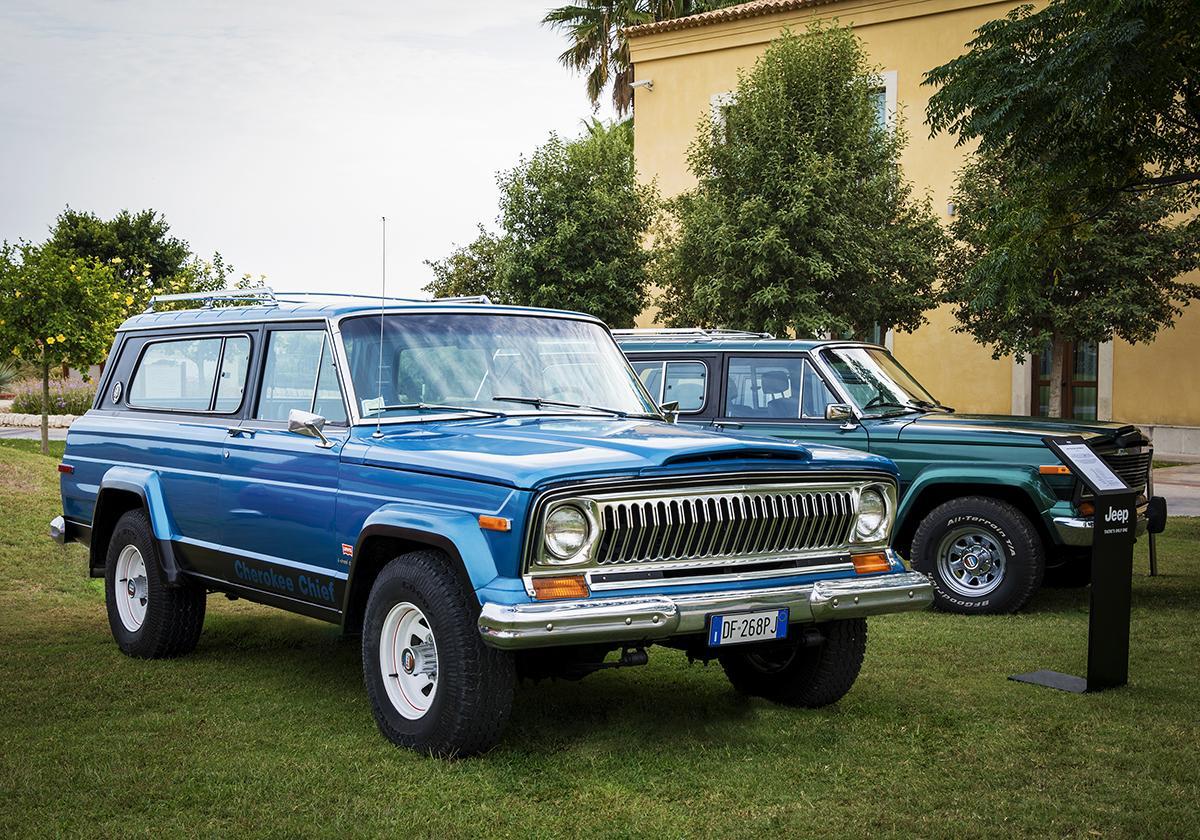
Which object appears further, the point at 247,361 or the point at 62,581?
the point at 62,581

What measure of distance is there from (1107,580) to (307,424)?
164 inches

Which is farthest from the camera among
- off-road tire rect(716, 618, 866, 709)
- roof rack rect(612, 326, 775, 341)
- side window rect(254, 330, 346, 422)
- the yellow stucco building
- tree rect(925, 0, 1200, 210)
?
the yellow stucco building

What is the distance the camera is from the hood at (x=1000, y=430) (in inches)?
364

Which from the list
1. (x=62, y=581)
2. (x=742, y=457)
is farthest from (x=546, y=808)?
(x=62, y=581)

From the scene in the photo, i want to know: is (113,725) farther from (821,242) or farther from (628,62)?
(628,62)

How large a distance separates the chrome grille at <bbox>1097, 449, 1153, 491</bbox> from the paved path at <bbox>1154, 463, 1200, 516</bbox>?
466cm

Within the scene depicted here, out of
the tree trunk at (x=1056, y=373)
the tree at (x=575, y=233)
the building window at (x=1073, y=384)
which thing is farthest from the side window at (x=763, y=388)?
the building window at (x=1073, y=384)

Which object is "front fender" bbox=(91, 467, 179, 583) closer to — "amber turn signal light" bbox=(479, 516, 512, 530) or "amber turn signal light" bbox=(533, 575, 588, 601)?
"amber turn signal light" bbox=(479, 516, 512, 530)

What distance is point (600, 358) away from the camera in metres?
6.95

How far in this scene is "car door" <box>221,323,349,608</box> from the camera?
605cm

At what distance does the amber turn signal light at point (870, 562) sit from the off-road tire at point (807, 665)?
1.04 ft

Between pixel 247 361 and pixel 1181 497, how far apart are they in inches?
572

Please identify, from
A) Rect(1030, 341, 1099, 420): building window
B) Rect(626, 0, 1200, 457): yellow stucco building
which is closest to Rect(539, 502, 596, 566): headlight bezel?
Rect(626, 0, 1200, 457): yellow stucco building

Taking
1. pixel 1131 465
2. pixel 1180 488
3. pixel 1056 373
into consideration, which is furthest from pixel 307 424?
pixel 1056 373
